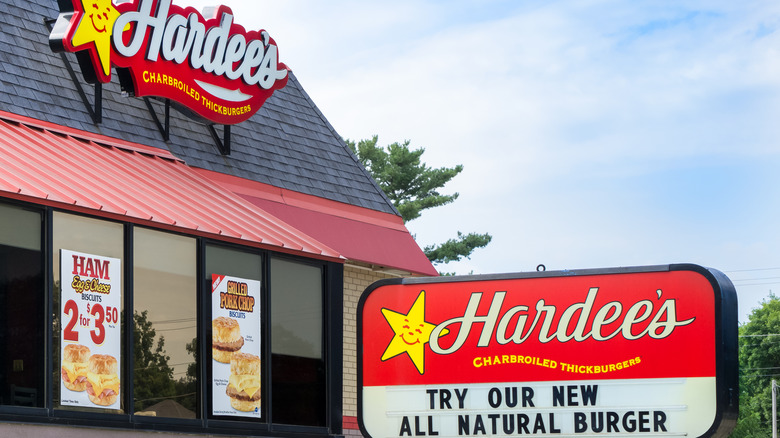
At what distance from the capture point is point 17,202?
500 inches

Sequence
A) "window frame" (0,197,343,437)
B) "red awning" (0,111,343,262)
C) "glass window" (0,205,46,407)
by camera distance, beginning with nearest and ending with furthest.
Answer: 1. "glass window" (0,205,46,407)
2. "window frame" (0,197,343,437)
3. "red awning" (0,111,343,262)

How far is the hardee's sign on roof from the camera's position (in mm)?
16109

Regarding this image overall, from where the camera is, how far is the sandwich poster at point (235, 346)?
Answer: 1507cm

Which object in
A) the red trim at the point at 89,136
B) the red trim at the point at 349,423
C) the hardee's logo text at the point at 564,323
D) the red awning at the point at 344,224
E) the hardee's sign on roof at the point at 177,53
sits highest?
the hardee's sign on roof at the point at 177,53

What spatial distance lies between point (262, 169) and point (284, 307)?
3720mm

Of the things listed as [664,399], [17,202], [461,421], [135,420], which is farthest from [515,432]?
[17,202]

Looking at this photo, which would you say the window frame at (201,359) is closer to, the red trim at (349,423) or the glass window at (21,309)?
the glass window at (21,309)

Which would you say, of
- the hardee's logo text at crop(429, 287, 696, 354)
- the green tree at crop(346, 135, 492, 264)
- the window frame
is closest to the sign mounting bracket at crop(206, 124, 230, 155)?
the window frame

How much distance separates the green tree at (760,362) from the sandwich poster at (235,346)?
2669 inches

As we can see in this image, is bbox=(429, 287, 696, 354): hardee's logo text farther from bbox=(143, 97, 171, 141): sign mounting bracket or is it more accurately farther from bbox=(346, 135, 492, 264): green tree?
bbox=(346, 135, 492, 264): green tree

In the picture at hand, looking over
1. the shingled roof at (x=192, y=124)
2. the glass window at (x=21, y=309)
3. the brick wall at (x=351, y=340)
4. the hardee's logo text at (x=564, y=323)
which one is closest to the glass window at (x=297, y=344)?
the brick wall at (x=351, y=340)

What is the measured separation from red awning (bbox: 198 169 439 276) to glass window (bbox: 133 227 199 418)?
3.46m

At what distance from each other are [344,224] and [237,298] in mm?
4828

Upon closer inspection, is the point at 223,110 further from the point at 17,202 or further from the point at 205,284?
the point at 17,202
